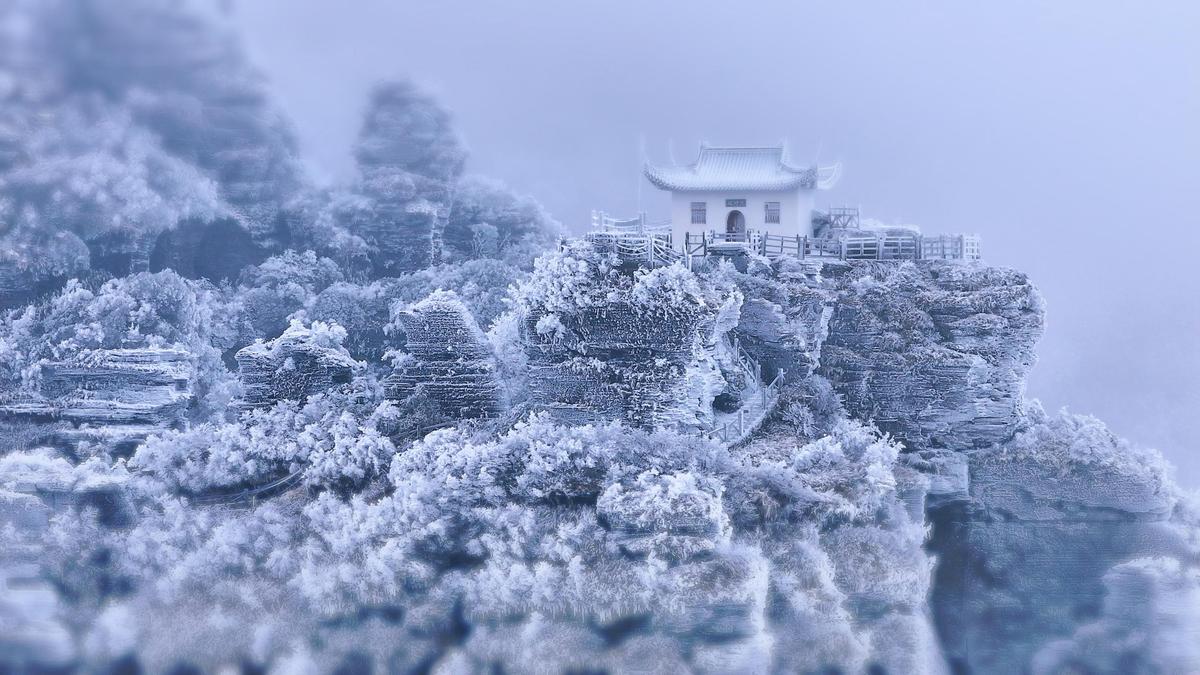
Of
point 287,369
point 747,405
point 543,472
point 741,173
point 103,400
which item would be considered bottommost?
point 543,472

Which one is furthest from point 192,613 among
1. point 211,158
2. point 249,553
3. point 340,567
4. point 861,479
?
point 211,158

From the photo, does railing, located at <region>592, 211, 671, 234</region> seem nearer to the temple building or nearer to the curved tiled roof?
the temple building

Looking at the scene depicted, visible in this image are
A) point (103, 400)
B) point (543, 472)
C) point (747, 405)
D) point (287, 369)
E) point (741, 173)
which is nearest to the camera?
point (543, 472)

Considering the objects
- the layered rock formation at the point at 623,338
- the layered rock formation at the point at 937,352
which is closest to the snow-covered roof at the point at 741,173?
the layered rock formation at the point at 937,352

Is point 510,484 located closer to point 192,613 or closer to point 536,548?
point 536,548

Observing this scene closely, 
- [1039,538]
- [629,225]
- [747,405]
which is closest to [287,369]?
[629,225]

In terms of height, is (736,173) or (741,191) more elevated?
(736,173)

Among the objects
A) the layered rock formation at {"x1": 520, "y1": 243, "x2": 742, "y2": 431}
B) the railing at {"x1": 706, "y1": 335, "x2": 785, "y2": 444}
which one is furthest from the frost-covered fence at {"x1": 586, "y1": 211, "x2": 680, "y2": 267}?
the railing at {"x1": 706, "y1": 335, "x2": 785, "y2": 444}

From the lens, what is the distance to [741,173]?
12.4 meters

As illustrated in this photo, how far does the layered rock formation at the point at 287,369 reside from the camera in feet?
36.7

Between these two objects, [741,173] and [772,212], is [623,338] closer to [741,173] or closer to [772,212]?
[772,212]

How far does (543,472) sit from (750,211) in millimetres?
4334

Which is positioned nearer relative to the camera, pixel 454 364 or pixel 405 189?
pixel 454 364

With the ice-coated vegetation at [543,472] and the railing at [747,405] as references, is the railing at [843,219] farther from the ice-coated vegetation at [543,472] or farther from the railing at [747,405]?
the railing at [747,405]
